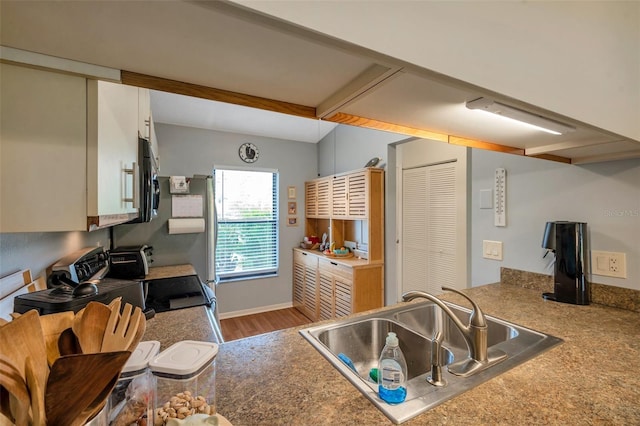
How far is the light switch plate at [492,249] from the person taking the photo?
191cm

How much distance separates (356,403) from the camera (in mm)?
749

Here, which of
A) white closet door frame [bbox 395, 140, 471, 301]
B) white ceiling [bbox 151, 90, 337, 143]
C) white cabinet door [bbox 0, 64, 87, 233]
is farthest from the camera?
white ceiling [bbox 151, 90, 337, 143]

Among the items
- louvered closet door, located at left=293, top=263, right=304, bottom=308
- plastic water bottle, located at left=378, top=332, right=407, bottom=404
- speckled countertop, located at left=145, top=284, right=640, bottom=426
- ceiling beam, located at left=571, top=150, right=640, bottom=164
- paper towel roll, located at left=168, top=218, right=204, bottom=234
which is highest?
ceiling beam, located at left=571, top=150, right=640, bottom=164

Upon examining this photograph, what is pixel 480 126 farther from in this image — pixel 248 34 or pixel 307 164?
pixel 307 164

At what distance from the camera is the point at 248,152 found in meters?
4.12

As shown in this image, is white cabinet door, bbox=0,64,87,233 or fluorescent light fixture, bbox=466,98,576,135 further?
fluorescent light fixture, bbox=466,98,576,135

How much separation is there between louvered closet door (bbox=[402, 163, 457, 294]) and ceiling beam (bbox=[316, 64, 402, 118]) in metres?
2.25

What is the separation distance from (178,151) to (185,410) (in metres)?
3.79

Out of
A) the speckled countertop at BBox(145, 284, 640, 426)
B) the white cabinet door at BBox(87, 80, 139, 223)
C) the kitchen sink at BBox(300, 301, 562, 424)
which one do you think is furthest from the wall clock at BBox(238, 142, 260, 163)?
the kitchen sink at BBox(300, 301, 562, 424)

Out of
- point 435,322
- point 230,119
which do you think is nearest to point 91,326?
point 435,322

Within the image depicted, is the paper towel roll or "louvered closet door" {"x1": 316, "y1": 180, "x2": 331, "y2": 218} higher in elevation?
"louvered closet door" {"x1": 316, "y1": 180, "x2": 331, "y2": 218}

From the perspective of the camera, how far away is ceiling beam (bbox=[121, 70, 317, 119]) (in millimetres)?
654

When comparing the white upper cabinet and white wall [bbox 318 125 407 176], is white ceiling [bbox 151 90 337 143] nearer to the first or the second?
white wall [bbox 318 125 407 176]

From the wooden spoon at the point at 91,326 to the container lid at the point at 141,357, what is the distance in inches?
2.7
